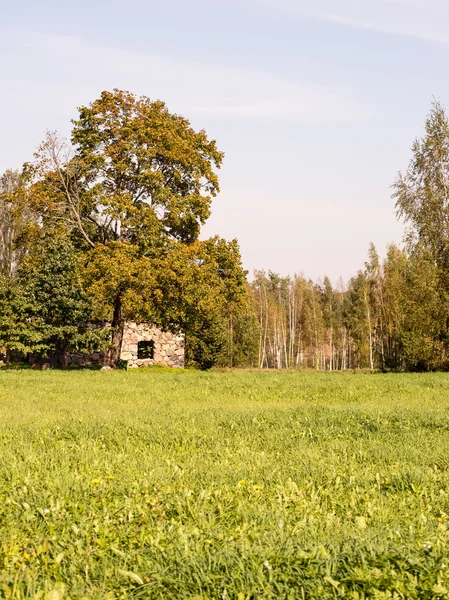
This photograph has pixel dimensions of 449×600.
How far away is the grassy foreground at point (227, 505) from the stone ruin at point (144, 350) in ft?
99.7

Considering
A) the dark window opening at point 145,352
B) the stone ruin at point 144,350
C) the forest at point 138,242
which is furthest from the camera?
the dark window opening at point 145,352

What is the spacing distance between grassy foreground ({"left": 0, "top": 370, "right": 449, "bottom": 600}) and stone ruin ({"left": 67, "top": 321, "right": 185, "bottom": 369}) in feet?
99.7

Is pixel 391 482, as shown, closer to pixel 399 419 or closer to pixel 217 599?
pixel 217 599

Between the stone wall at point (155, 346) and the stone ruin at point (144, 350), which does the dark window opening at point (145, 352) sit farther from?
the stone wall at point (155, 346)

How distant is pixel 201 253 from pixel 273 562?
106 ft

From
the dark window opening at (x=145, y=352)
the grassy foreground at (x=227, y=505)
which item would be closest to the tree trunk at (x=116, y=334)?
the dark window opening at (x=145, y=352)

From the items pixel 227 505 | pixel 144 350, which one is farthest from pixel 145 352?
pixel 227 505

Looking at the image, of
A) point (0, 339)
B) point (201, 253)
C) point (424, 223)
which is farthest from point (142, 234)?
point (424, 223)

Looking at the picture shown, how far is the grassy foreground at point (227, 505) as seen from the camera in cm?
437

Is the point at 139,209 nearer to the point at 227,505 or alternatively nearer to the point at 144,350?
the point at 144,350

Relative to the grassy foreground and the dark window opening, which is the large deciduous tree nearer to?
the dark window opening

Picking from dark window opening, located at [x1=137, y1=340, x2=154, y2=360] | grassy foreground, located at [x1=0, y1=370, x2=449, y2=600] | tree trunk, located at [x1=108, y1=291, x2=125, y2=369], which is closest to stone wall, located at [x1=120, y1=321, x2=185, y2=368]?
dark window opening, located at [x1=137, y1=340, x2=154, y2=360]

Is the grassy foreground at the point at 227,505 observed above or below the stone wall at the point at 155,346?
below

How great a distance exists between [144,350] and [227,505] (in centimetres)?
3939
